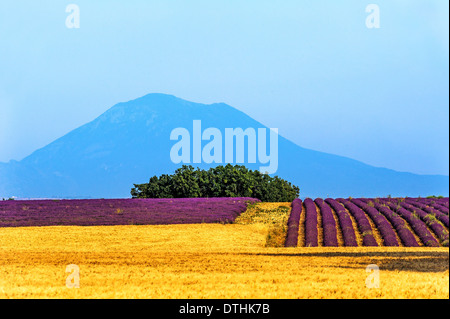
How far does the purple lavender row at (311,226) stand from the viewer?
2534 cm

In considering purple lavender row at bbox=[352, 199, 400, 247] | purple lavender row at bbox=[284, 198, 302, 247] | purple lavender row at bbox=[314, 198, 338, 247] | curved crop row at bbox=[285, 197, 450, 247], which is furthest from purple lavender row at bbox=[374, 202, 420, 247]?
purple lavender row at bbox=[284, 198, 302, 247]

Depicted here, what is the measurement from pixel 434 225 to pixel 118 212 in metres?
18.0

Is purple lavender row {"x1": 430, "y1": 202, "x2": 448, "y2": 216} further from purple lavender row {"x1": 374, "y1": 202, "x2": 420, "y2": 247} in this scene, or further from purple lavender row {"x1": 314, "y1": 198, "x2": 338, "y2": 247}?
purple lavender row {"x1": 314, "y1": 198, "x2": 338, "y2": 247}

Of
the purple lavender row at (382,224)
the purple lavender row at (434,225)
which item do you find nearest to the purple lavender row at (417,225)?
the purple lavender row at (434,225)

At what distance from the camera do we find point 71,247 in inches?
987

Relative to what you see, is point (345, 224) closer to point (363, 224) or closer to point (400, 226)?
point (363, 224)

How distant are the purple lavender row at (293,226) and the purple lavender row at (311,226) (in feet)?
1.49

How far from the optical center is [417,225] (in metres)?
27.5

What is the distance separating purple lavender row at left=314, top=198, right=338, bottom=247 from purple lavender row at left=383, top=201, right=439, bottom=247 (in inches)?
138

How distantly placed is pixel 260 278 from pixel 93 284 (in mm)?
3917

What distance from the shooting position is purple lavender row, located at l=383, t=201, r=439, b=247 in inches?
972

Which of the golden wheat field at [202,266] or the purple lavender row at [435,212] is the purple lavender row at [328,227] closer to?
the golden wheat field at [202,266]

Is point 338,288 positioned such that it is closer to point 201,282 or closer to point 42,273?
point 201,282
